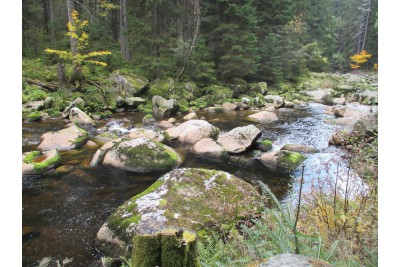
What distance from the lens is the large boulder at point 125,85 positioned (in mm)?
14203

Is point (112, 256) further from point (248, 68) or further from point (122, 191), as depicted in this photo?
point (248, 68)

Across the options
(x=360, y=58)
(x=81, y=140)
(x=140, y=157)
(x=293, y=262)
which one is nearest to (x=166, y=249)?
(x=293, y=262)

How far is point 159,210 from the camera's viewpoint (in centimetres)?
359

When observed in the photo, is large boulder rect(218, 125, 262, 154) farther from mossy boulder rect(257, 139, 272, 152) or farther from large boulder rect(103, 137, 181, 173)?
large boulder rect(103, 137, 181, 173)

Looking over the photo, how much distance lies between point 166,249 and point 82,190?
4606 millimetres

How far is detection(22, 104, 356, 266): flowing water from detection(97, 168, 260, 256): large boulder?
436 millimetres

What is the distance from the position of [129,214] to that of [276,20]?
22.6 m

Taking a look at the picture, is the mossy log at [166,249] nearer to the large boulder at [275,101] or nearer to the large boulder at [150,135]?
the large boulder at [150,135]

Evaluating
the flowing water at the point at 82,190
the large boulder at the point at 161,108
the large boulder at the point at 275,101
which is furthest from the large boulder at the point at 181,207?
the large boulder at the point at 275,101

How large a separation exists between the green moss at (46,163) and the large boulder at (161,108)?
5.67 metres

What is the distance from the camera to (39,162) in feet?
19.4

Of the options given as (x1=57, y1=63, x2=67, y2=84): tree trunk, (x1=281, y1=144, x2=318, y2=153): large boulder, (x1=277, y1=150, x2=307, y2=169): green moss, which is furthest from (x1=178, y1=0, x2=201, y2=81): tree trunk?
(x1=277, y1=150, x2=307, y2=169): green moss

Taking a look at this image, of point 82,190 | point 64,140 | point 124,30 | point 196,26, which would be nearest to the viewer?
point 82,190

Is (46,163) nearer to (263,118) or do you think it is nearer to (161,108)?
(161,108)
